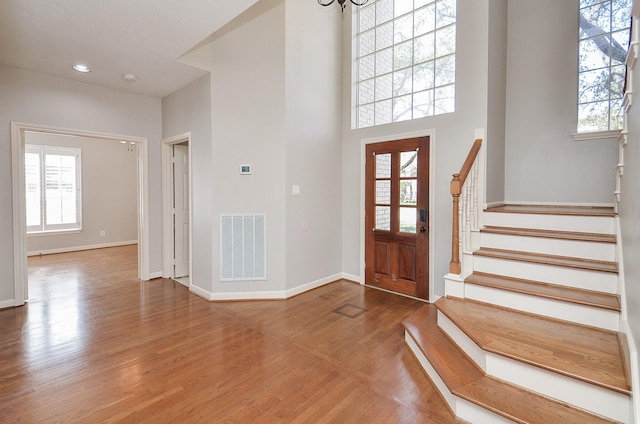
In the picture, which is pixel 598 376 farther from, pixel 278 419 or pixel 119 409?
pixel 119 409

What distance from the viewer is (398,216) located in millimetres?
4141

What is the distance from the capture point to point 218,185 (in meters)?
3.87

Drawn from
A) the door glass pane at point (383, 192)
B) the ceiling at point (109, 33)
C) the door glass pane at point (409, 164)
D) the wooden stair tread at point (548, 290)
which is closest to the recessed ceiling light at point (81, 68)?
the ceiling at point (109, 33)

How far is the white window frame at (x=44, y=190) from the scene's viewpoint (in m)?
6.65

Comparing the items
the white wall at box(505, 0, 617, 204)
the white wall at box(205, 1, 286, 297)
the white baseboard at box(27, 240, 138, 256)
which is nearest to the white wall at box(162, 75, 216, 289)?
the white wall at box(205, 1, 286, 297)

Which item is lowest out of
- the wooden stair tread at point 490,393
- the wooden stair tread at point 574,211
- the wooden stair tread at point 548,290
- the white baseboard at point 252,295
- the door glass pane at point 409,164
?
the white baseboard at point 252,295

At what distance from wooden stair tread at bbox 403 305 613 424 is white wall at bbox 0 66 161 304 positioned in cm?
436

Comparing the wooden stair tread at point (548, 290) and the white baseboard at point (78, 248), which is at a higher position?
the wooden stair tread at point (548, 290)

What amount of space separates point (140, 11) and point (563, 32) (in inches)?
171

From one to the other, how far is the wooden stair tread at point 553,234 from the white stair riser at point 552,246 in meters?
0.03

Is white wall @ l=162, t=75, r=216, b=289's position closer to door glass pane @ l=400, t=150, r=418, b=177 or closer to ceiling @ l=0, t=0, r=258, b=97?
ceiling @ l=0, t=0, r=258, b=97

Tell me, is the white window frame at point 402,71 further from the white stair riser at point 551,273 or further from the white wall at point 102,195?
the white wall at point 102,195

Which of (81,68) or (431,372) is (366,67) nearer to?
(81,68)

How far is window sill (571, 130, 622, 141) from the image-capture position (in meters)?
3.16
